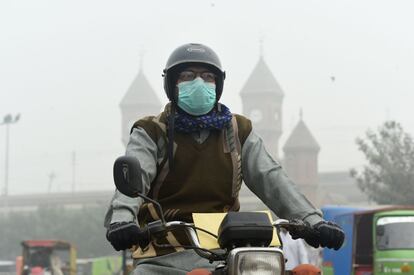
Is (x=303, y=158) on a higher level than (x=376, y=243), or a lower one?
higher

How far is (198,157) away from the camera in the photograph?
13.9 feet

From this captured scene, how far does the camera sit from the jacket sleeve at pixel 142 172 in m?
3.76

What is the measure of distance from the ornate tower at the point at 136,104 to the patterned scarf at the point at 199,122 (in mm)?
133179

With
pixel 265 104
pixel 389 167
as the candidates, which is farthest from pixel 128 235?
pixel 265 104

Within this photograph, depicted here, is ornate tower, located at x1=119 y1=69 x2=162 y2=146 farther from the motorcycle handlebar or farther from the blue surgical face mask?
the motorcycle handlebar

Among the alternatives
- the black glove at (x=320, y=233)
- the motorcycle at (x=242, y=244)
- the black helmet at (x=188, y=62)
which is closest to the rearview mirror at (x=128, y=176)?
the motorcycle at (x=242, y=244)

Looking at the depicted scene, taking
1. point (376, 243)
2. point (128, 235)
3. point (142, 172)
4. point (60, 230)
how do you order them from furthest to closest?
point (60, 230), point (376, 243), point (142, 172), point (128, 235)

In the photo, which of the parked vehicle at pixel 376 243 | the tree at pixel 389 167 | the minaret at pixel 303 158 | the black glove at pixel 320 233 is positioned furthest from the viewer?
the minaret at pixel 303 158

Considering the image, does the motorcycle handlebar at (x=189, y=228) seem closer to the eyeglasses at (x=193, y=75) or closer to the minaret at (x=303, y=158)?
the eyeglasses at (x=193, y=75)

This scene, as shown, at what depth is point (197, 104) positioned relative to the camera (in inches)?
168

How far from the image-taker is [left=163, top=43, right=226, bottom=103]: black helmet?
4293mm

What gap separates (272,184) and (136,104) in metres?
134

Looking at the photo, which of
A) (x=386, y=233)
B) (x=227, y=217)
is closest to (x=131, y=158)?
(x=227, y=217)

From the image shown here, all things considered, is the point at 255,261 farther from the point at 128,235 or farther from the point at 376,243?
the point at 376,243
